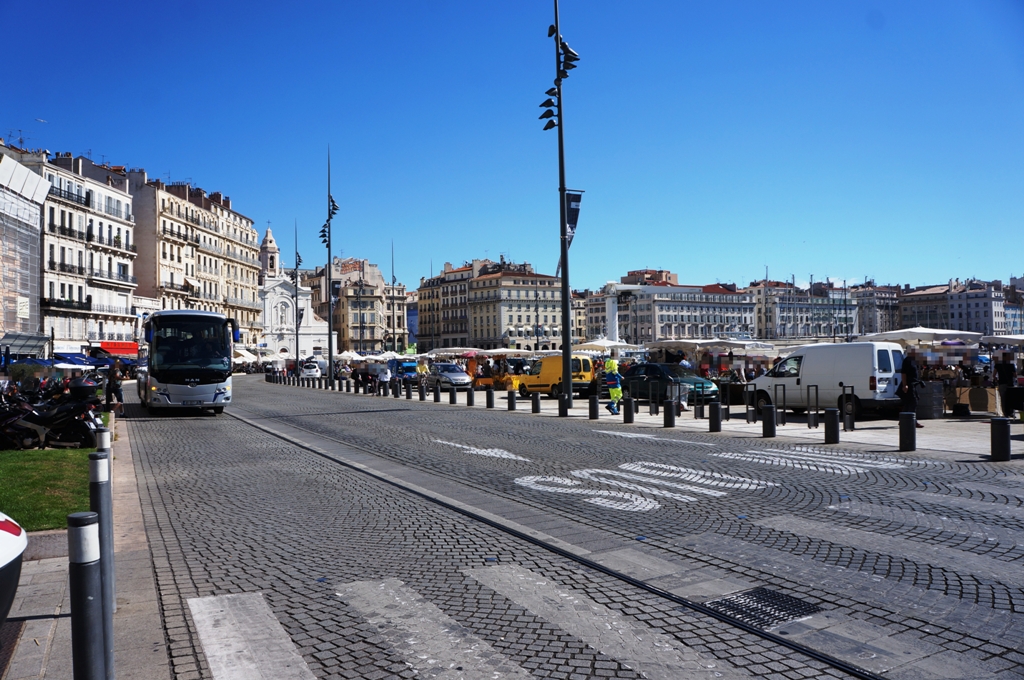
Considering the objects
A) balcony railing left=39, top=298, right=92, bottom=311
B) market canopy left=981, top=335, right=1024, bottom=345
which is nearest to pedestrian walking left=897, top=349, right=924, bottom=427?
market canopy left=981, top=335, right=1024, bottom=345

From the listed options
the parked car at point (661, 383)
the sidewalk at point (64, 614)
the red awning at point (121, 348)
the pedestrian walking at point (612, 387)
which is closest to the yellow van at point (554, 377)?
the parked car at point (661, 383)

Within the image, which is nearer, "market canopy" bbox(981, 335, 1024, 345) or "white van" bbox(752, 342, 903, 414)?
"white van" bbox(752, 342, 903, 414)

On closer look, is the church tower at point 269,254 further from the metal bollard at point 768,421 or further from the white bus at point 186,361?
the metal bollard at point 768,421

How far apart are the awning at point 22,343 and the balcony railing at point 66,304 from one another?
29.6 meters

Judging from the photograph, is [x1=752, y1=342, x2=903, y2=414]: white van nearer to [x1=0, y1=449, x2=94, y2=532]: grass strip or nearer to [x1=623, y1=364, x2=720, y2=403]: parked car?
[x1=623, y1=364, x2=720, y2=403]: parked car

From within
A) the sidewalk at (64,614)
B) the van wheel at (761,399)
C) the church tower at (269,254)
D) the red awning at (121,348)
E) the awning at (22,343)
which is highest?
the church tower at (269,254)

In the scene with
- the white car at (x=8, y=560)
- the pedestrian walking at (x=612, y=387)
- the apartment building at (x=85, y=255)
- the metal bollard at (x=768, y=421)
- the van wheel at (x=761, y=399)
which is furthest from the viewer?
the apartment building at (x=85, y=255)

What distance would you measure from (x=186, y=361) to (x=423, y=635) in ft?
69.9

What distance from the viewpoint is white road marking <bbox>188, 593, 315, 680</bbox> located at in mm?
4289

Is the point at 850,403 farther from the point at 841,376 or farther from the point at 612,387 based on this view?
the point at 612,387

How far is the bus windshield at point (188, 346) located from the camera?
23.8 metres

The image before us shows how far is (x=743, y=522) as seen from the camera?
25.4 feet

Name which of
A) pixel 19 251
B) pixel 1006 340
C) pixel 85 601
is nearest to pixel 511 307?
pixel 19 251

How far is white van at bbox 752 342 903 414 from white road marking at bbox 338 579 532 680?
15.1 metres
